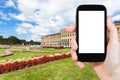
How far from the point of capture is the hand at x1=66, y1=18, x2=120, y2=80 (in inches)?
75.0

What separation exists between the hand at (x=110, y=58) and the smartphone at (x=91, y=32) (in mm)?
76

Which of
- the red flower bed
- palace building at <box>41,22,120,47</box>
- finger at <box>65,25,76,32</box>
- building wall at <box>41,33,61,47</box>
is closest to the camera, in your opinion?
finger at <box>65,25,76,32</box>

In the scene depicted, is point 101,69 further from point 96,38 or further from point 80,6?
point 80,6

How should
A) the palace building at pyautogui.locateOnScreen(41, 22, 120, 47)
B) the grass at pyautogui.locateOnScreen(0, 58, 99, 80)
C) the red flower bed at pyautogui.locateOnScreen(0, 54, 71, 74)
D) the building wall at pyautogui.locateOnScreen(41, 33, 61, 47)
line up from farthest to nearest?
the building wall at pyautogui.locateOnScreen(41, 33, 61, 47) → the palace building at pyautogui.locateOnScreen(41, 22, 120, 47) → the red flower bed at pyautogui.locateOnScreen(0, 54, 71, 74) → the grass at pyautogui.locateOnScreen(0, 58, 99, 80)

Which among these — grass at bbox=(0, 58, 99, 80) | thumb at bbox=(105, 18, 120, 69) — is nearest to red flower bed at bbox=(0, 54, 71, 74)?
grass at bbox=(0, 58, 99, 80)

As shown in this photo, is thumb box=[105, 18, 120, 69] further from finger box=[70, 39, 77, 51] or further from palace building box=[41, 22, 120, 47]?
palace building box=[41, 22, 120, 47]

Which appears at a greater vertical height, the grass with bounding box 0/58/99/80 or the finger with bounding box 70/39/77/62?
the finger with bounding box 70/39/77/62

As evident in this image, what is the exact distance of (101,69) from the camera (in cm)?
196

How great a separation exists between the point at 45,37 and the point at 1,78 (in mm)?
113389

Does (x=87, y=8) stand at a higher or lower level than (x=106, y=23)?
higher

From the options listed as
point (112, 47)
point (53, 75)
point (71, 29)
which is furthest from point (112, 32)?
point (53, 75)

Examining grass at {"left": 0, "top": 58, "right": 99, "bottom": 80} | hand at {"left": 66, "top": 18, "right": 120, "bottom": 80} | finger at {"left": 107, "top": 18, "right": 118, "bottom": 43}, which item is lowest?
grass at {"left": 0, "top": 58, "right": 99, "bottom": 80}

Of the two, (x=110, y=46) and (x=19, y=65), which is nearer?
(x=110, y=46)

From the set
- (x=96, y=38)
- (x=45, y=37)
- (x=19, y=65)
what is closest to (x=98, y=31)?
(x=96, y=38)
